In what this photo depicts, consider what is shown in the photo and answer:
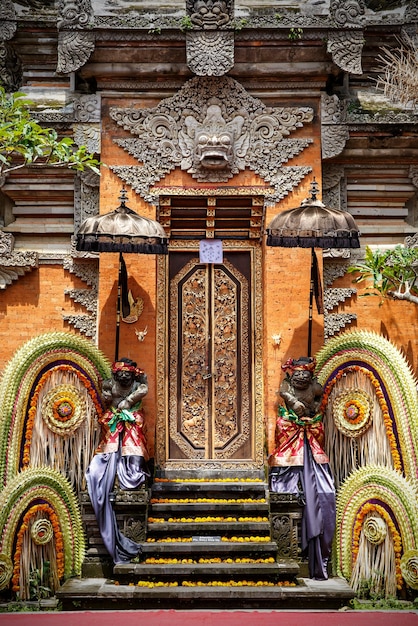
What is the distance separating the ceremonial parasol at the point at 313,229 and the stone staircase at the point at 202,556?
2596mm

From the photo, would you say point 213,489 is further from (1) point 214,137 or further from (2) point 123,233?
(1) point 214,137

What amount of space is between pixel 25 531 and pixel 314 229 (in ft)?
13.4

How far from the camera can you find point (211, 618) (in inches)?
295

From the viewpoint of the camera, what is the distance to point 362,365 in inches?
354

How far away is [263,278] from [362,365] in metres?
1.60

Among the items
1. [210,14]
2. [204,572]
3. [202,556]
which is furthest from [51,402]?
[210,14]

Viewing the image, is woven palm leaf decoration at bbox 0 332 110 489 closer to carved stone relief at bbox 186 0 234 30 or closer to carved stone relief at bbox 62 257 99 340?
carved stone relief at bbox 62 257 99 340

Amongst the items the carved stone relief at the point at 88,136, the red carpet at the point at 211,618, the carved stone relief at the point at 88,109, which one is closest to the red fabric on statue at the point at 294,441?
the red carpet at the point at 211,618

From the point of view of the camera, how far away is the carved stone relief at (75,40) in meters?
9.41

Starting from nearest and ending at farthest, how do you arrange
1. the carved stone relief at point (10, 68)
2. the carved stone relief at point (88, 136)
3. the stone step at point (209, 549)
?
the stone step at point (209, 549) < the carved stone relief at point (88, 136) < the carved stone relief at point (10, 68)

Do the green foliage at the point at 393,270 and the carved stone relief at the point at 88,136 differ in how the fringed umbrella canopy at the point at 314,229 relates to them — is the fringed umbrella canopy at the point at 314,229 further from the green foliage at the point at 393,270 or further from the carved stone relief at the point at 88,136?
the carved stone relief at the point at 88,136

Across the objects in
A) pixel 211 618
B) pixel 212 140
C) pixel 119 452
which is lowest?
pixel 211 618

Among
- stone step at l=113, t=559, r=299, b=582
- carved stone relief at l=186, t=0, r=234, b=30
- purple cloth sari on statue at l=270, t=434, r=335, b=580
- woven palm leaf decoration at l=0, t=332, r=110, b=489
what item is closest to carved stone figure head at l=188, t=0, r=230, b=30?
carved stone relief at l=186, t=0, r=234, b=30

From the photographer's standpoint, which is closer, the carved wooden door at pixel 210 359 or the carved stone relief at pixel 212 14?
the carved stone relief at pixel 212 14
